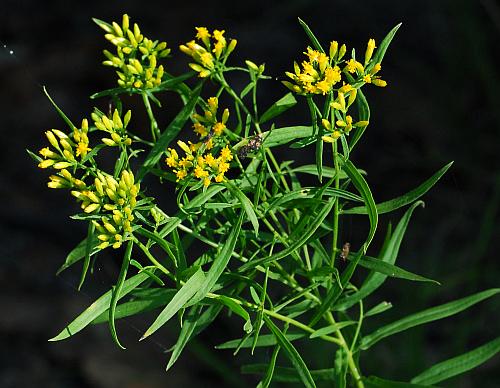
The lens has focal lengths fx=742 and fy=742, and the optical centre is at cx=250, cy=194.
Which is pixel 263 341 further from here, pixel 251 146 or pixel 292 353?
pixel 251 146

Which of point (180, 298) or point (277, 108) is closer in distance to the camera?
point (180, 298)

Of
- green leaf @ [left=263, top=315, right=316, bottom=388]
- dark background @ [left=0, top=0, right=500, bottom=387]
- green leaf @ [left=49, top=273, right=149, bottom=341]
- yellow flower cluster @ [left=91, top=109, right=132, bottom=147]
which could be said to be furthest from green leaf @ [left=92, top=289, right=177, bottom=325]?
dark background @ [left=0, top=0, right=500, bottom=387]

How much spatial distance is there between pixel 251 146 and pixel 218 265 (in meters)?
0.26

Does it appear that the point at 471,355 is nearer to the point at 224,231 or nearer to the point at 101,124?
the point at 224,231

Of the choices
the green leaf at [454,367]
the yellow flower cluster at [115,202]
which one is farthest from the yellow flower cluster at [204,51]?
the green leaf at [454,367]

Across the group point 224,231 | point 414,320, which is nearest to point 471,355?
point 414,320

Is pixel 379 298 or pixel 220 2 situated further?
pixel 220 2

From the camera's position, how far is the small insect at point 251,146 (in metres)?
1.54

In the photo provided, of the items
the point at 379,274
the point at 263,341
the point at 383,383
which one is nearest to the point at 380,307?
the point at 379,274

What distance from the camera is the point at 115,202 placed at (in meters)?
1.49

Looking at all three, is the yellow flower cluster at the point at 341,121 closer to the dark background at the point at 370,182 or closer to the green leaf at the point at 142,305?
the green leaf at the point at 142,305

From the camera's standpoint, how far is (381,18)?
4742 mm

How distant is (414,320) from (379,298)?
199 centimetres

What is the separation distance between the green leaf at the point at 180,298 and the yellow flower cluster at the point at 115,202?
15 centimetres
